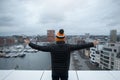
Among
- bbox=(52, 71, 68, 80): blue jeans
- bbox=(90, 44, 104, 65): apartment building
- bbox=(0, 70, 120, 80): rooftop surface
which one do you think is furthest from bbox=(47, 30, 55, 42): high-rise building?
bbox=(90, 44, 104, 65): apartment building

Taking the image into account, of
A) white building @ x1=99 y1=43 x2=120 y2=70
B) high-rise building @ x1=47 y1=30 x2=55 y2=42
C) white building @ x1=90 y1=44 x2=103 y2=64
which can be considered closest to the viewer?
high-rise building @ x1=47 y1=30 x2=55 y2=42

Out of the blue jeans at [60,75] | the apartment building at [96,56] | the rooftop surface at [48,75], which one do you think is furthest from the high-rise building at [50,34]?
the apartment building at [96,56]

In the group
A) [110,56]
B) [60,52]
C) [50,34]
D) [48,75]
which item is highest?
[50,34]

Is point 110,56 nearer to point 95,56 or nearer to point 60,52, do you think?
point 95,56

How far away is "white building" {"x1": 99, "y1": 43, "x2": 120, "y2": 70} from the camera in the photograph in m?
14.7

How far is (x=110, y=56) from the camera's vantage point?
16.1m

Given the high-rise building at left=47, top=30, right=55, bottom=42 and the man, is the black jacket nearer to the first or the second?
the man

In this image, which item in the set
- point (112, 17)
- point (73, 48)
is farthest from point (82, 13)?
point (73, 48)

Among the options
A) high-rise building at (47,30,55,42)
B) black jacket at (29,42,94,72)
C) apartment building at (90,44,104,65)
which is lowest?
apartment building at (90,44,104,65)

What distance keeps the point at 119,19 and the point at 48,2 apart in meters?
3.21

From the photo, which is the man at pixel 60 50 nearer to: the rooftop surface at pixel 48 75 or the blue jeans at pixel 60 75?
the blue jeans at pixel 60 75

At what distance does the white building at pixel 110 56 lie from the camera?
48.2ft

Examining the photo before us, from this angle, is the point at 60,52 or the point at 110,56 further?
the point at 110,56

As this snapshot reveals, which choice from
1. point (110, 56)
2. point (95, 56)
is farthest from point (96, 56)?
point (110, 56)
